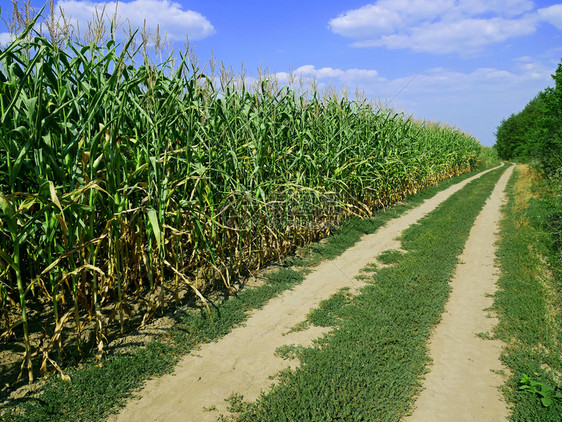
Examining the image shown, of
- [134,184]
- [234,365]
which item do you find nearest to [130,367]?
[234,365]

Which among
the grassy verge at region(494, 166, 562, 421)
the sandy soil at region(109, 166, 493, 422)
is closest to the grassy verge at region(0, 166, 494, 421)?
the sandy soil at region(109, 166, 493, 422)

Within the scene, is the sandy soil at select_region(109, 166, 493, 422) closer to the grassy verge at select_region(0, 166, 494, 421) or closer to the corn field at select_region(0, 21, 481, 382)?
the grassy verge at select_region(0, 166, 494, 421)

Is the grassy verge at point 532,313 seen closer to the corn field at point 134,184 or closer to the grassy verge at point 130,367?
the grassy verge at point 130,367

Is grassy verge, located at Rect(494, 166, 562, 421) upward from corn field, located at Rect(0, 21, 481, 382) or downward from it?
downward

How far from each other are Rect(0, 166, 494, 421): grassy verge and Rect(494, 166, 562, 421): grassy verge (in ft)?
5.94

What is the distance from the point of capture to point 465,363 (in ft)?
11.2

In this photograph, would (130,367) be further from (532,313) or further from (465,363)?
(532,313)

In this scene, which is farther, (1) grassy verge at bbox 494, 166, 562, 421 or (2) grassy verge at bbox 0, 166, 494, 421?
(1) grassy verge at bbox 494, 166, 562, 421

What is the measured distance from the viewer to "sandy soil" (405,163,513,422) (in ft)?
9.21

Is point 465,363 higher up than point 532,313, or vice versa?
point 532,313

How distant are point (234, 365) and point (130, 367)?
0.91 metres

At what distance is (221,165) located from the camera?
500 cm

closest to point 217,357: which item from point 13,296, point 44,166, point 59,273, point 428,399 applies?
point 59,273

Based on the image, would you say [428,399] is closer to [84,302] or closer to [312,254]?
[84,302]
